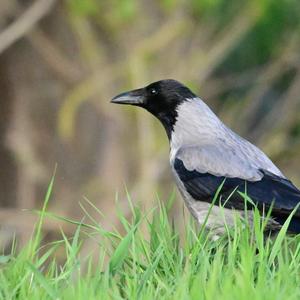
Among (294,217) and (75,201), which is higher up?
(294,217)

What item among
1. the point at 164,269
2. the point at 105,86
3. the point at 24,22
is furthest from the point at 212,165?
the point at 105,86

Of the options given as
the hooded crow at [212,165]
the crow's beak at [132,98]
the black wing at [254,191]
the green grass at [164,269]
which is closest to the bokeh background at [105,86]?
the crow's beak at [132,98]

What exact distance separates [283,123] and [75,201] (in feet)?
8.79

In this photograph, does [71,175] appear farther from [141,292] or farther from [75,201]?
[141,292]

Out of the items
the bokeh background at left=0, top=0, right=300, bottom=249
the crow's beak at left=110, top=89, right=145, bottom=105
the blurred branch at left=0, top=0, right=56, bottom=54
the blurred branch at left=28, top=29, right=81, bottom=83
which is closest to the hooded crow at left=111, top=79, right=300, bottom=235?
the crow's beak at left=110, top=89, right=145, bottom=105

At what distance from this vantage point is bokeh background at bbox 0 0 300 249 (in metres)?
14.2

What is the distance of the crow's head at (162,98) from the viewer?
25.7 feet

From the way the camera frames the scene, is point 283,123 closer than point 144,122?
No

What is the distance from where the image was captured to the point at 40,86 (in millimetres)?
15414

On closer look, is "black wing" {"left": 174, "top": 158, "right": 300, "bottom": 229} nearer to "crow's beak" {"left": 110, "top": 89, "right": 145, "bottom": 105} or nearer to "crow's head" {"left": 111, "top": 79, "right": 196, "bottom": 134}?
"crow's head" {"left": 111, "top": 79, "right": 196, "bottom": 134}

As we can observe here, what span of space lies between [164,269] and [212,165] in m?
1.57

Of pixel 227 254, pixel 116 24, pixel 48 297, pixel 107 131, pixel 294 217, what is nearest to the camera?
pixel 48 297

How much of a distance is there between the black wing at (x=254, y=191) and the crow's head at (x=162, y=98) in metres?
0.79

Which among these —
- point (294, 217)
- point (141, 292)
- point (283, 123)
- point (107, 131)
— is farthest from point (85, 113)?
point (141, 292)
